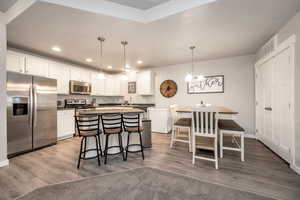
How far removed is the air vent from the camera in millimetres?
Answer: 2785

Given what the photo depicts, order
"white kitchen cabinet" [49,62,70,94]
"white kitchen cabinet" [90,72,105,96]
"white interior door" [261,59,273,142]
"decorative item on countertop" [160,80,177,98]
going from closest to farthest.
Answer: "white interior door" [261,59,273,142]
"white kitchen cabinet" [49,62,70,94]
"decorative item on countertop" [160,80,177,98]
"white kitchen cabinet" [90,72,105,96]

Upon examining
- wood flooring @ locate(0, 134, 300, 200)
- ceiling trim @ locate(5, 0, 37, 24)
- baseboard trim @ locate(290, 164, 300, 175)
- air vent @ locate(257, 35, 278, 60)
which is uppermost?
ceiling trim @ locate(5, 0, 37, 24)

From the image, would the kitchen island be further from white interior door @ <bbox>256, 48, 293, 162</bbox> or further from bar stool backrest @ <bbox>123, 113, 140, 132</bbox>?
white interior door @ <bbox>256, 48, 293, 162</bbox>

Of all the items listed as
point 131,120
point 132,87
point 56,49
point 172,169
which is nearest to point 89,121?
point 131,120

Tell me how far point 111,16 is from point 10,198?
2796mm

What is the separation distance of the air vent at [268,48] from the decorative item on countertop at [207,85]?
3.71 feet

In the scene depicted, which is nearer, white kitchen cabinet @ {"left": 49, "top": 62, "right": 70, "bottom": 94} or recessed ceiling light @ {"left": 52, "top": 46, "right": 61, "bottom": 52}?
recessed ceiling light @ {"left": 52, "top": 46, "right": 61, "bottom": 52}

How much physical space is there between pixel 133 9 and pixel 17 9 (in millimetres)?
1808

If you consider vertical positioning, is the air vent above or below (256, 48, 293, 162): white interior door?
above

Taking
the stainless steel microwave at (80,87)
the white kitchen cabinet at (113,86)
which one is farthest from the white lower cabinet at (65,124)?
the white kitchen cabinet at (113,86)

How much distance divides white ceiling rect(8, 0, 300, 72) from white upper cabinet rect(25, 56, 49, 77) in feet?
0.90

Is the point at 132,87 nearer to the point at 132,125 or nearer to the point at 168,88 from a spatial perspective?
the point at 168,88

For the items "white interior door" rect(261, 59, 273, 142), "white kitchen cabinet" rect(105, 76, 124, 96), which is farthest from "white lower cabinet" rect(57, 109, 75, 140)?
"white interior door" rect(261, 59, 273, 142)

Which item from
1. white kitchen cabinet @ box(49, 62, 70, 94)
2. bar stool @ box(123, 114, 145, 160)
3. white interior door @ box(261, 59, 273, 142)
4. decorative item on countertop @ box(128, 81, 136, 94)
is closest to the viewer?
bar stool @ box(123, 114, 145, 160)
